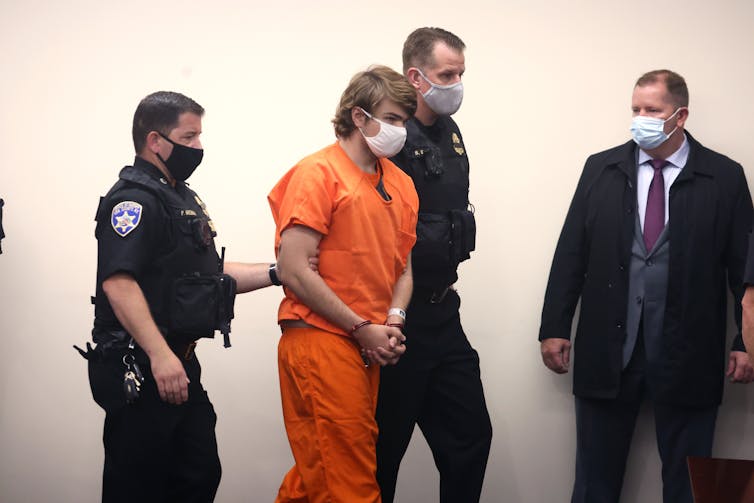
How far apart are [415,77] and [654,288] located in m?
1.16

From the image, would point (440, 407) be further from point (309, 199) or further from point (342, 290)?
point (309, 199)

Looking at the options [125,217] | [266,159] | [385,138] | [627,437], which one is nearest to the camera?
[125,217]

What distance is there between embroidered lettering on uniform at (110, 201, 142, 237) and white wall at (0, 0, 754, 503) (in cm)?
114

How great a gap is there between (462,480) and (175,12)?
6.79 ft

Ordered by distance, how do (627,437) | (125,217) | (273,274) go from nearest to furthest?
(125,217)
(273,274)
(627,437)

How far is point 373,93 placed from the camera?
280cm

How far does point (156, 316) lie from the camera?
9.07 ft

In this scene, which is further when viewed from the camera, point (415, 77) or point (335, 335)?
point (415, 77)

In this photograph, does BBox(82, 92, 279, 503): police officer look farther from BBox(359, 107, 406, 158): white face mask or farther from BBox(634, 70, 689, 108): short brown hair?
BBox(634, 70, 689, 108): short brown hair

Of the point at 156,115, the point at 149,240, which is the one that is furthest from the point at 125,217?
the point at 156,115

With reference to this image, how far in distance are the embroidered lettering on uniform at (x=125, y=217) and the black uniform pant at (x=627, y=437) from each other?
1871 millimetres

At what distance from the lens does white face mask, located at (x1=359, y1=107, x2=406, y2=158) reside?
279cm

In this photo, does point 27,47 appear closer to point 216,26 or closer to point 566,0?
point 216,26

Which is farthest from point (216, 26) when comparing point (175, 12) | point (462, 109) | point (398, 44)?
point (462, 109)
